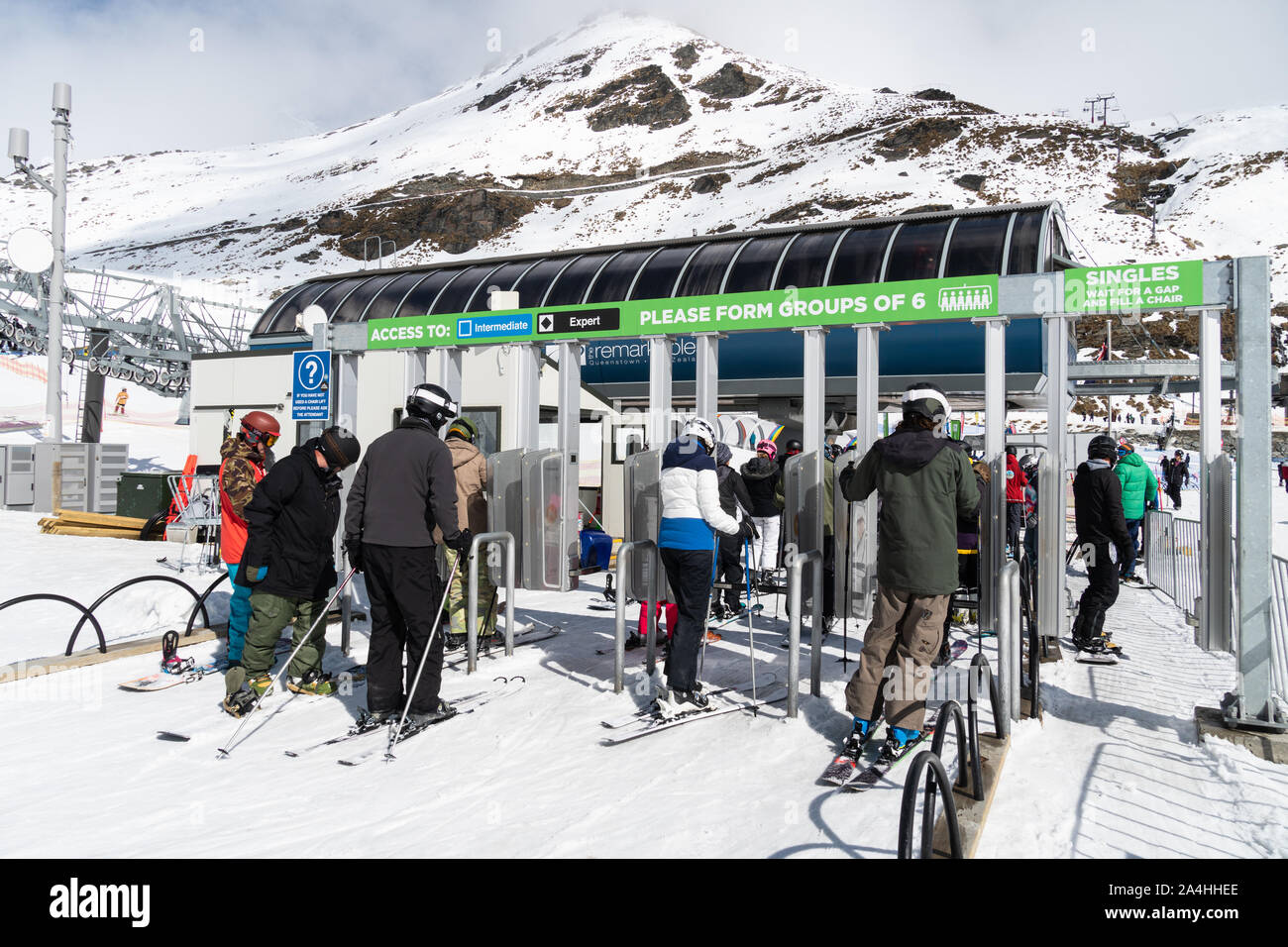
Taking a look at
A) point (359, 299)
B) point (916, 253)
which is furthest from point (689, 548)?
point (359, 299)

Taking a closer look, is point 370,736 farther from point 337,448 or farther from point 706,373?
point 706,373

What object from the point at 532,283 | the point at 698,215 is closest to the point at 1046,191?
the point at 698,215

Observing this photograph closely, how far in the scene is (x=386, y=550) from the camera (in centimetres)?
511

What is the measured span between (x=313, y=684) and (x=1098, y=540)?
6.27m

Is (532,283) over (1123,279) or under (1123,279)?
over

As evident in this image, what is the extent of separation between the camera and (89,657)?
6699mm

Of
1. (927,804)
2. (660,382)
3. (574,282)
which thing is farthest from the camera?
(574,282)

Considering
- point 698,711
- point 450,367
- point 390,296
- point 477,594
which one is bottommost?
point 698,711

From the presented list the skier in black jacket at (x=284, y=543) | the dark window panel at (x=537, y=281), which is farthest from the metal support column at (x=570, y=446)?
the dark window panel at (x=537, y=281)

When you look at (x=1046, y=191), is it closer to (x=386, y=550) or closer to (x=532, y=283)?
(x=532, y=283)

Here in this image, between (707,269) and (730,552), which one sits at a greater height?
(707,269)

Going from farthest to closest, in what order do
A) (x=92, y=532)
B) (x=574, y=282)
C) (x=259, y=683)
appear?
(x=574, y=282) < (x=92, y=532) < (x=259, y=683)
